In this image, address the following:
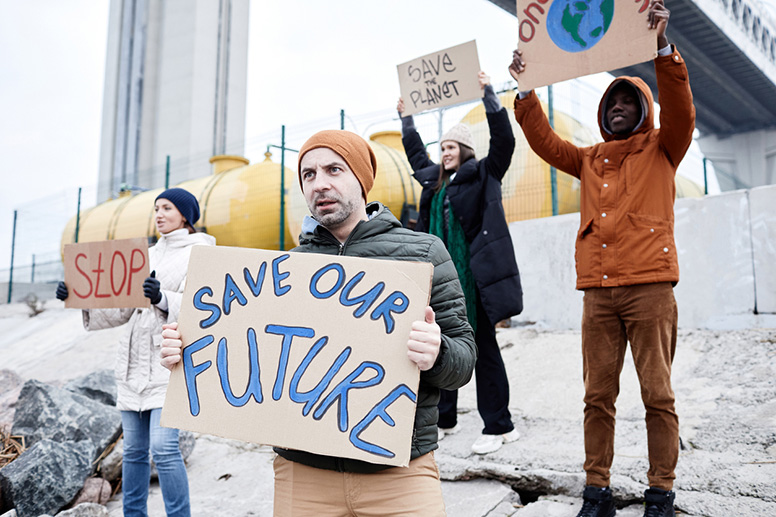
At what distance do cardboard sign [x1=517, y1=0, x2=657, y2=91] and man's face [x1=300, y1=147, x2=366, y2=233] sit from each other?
157 centimetres

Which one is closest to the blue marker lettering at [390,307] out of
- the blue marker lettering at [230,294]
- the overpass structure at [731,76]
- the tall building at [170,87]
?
the blue marker lettering at [230,294]

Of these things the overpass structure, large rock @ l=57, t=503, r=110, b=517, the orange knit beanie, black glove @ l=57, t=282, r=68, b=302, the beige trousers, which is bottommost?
large rock @ l=57, t=503, r=110, b=517

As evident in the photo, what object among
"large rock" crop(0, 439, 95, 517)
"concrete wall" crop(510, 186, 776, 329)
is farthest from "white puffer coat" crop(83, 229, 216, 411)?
"concrete wall" crop(510, 186, 776, 329)

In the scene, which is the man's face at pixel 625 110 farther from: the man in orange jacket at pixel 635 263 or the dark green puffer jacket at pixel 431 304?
the dark green puffer jacket at pixel 431 304

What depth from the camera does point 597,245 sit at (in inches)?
102

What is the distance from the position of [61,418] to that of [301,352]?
10.4 ft

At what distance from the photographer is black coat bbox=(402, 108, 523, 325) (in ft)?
11.0

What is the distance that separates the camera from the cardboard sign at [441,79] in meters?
3.91

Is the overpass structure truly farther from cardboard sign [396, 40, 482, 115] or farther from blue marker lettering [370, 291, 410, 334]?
blue marker lettering [370, 291, 410, 334]

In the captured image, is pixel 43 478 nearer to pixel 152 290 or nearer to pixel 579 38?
pixel 152 290

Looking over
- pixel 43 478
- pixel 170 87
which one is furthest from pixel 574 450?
pixel 170 87

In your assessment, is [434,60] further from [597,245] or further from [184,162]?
[184,162]

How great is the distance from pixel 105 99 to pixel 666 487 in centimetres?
3223

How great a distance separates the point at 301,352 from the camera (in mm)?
1425
